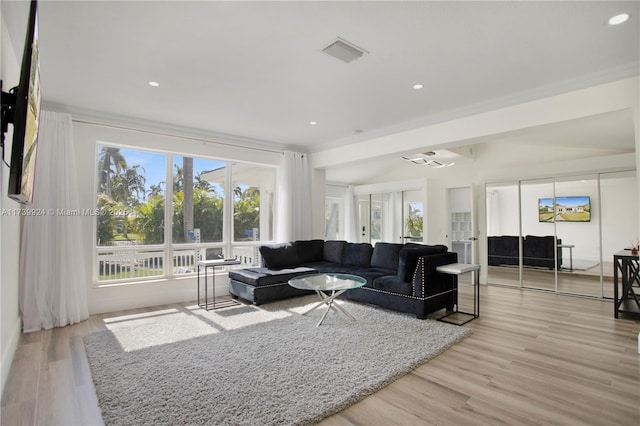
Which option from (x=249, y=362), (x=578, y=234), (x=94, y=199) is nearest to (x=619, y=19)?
(x=249, y=362)

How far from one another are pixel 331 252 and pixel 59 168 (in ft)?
13.9

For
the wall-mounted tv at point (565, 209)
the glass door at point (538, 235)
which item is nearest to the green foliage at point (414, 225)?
the glass door at point (538, 235)

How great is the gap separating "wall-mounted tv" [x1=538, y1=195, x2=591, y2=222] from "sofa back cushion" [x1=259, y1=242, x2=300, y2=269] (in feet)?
14.8

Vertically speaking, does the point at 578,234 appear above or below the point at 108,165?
below

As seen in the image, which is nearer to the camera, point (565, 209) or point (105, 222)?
point (105, 222)

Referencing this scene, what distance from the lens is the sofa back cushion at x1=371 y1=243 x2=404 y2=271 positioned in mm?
5152

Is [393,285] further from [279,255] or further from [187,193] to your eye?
[187,193]

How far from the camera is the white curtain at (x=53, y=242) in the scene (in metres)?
3.75

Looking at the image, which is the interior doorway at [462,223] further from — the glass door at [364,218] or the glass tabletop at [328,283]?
the glass tabletop at [328,283]

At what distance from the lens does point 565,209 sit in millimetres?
5629

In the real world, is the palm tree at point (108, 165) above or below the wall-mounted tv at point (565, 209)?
above

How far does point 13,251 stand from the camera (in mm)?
3104

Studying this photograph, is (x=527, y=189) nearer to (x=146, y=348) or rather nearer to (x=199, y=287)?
(x=199, y=287)

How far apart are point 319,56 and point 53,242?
379cm
